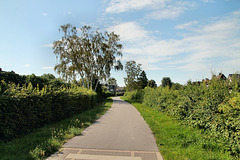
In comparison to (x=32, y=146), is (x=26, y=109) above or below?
above

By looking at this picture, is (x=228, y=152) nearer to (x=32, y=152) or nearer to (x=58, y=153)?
(x=58, y=153)

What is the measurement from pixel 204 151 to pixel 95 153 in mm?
3132

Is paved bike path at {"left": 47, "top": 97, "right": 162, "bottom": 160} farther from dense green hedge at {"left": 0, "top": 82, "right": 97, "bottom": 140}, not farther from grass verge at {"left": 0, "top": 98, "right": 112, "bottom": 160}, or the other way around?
dense green hedge at {"left": 0, "top": 82, "right": 97, "bottom": 140}

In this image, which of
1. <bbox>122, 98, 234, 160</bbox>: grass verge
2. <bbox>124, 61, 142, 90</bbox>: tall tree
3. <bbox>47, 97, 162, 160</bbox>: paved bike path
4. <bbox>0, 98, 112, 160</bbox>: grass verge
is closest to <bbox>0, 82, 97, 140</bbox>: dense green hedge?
<bbox>0, 98, 112, 160</bbox>: grass verge

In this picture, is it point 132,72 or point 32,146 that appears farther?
point 132,72

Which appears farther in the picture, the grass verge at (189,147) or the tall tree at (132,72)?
the tall tree at (132,72)

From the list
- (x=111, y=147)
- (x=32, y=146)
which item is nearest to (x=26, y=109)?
(x=32, y=146)

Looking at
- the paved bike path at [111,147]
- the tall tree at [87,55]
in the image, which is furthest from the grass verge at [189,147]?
the tall tree at [87,55]

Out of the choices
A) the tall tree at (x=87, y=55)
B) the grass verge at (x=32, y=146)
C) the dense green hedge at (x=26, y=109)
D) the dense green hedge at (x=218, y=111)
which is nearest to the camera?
the grass verge at (x=32, y=146)

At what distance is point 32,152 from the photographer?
470cm

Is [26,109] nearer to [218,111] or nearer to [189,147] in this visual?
[189,147]

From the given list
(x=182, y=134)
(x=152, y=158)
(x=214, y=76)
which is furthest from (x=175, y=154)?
(x=214, y=76)

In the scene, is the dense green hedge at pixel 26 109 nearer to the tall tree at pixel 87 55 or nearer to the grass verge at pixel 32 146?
the grass verge at pixel 32 146

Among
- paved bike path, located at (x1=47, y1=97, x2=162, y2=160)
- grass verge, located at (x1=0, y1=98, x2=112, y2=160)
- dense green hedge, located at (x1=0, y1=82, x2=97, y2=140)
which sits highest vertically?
dense green hedge, located at (x1=0, y1=82, x2=97, y2=140)
